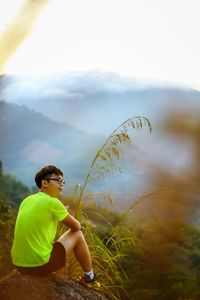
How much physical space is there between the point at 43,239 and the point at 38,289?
0.30m

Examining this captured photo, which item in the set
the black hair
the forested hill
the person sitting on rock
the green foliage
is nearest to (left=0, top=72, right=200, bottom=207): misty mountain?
the forested hill

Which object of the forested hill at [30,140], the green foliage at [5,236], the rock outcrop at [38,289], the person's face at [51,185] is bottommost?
the rock outcrop at [38,289]

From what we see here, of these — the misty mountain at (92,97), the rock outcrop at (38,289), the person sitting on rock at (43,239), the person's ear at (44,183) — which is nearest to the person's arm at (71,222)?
the person sitting on rock at (43,239)

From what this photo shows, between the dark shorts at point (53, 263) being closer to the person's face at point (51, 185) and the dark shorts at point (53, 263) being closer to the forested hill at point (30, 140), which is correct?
the person's face at point (51, 185)

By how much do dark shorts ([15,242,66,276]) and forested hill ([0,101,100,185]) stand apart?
10.5ft

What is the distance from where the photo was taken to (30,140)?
751 centimetres

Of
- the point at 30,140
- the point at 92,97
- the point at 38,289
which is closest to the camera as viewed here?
the point at 38,289

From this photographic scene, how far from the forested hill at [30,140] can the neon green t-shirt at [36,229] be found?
3.16 metres

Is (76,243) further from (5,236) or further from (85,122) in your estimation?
(85,122)

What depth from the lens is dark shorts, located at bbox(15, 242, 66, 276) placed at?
3.59 m

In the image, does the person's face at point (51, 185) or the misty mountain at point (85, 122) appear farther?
the misty mountain at point (85, 122)

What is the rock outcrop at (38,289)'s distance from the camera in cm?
352

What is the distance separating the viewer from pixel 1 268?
399 centimetres

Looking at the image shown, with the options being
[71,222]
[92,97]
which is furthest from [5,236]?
[92,97]
